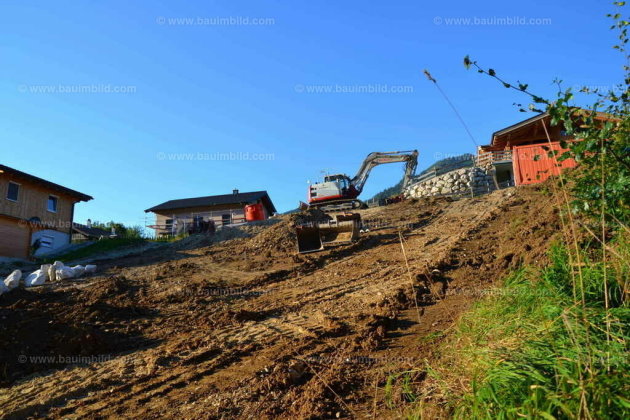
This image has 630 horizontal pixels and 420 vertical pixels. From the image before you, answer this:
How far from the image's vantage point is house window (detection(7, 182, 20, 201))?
2486cm

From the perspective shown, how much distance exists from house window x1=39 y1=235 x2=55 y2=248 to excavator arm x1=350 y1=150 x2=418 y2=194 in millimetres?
19602

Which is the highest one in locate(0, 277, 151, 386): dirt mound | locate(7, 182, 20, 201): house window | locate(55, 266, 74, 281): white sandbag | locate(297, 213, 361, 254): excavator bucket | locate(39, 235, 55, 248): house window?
locate(7, 182, 20, 201): house window

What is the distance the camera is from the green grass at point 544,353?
9.00 ft

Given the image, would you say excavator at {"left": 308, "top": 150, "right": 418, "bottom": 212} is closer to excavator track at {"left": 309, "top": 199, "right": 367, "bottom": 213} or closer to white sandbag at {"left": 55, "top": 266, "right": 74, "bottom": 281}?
excavator track at {"left": 309, "top": 199, "right": 367, "bottom": 213}

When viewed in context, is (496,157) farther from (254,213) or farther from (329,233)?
Result: (329,233)

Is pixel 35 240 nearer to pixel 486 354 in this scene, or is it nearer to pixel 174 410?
pixel 174 410

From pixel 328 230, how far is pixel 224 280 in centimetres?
495

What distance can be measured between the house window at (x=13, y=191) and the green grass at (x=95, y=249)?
13.5 feet

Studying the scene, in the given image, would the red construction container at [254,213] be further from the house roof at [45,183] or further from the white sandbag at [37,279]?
the white sandbag at [37,279]

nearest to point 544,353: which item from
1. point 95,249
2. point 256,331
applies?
point 256,331

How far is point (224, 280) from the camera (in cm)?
1374

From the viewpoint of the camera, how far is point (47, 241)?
87.4 ft

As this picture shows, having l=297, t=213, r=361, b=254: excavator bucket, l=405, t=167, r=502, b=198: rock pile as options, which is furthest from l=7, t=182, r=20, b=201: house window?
l=405, t=167, r=502, b=198: rock pile

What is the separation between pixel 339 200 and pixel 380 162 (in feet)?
18.8
